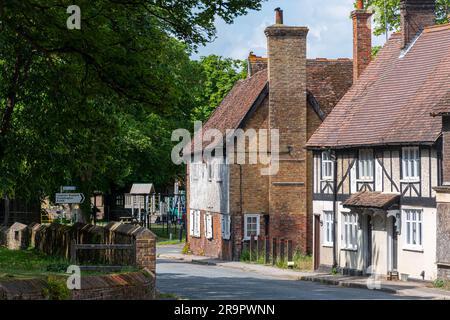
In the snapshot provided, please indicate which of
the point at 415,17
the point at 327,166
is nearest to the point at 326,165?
the point at 327,166

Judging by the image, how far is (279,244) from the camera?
51531 mm

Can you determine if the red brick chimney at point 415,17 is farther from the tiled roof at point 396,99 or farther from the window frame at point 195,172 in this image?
the window frame at point 195,172

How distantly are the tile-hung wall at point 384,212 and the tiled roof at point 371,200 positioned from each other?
0.28m

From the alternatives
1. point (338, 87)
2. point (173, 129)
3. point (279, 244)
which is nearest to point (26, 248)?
point (279, 244)

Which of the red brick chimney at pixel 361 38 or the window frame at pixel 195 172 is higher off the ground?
the red brick chimney at pixel 361 38

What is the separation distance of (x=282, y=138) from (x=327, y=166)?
283 inches

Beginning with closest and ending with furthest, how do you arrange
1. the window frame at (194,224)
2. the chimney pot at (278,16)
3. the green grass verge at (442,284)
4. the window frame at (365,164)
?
the green grass verge at (442,284) → the window frame at (365,164) → the chimney pot at (278,16) → the window frame at (194,224)

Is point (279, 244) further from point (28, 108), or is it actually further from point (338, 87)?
point (28, 108)

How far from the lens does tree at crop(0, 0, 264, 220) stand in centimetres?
2741

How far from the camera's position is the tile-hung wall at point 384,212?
3962 cm

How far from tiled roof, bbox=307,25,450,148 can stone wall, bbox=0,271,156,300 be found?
54.4 ft

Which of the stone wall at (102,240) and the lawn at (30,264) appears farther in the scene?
the stone wall at (102,240)

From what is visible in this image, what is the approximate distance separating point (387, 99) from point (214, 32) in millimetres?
17791

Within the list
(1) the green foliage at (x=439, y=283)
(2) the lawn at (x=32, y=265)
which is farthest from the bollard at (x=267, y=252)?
(1) the green foliage at (x=439, y=283)
